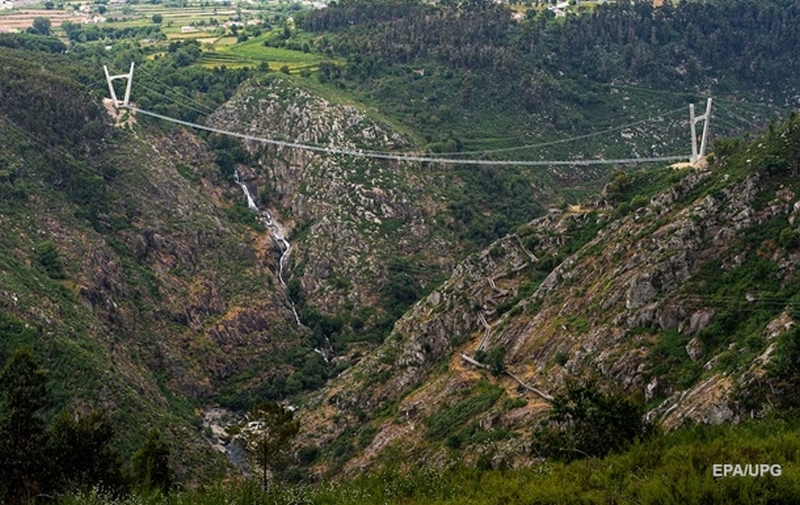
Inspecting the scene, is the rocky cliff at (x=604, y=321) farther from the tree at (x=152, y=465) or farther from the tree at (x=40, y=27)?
the tree at (x=40, y=27)

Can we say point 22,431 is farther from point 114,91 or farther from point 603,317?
point 114,91

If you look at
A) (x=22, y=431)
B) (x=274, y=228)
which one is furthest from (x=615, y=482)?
(x=274, y=228)

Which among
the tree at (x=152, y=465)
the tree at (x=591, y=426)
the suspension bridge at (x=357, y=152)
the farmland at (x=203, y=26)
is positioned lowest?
the tree at (x=152, y=465)

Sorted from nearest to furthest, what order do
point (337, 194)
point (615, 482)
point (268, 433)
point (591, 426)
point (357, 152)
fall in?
point (615, 482), point (268, 433), point (591, 426), point (337, 194), point (357, 152)

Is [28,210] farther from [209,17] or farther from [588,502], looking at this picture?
[209,17]

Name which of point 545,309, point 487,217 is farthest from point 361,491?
point 487,217

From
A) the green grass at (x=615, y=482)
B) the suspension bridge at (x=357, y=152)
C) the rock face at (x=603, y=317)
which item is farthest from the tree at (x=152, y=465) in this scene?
the suspension bridge at (x=357, y=152)

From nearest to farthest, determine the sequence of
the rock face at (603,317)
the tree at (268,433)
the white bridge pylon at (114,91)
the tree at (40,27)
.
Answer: the tree at (268,433), the rock face at (603,317), the white bridge pylon at (114,91), the tree at (40,27)
